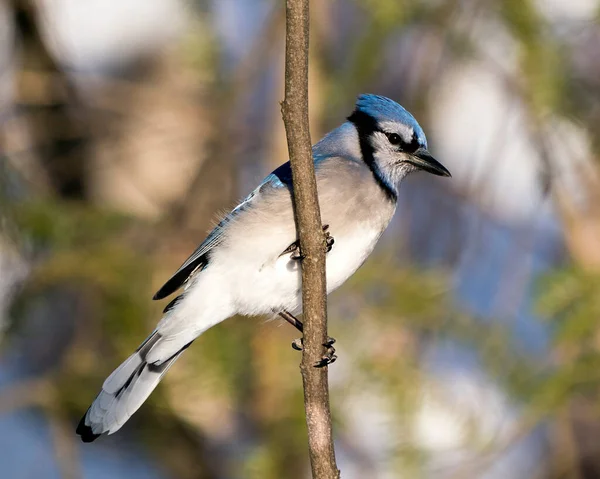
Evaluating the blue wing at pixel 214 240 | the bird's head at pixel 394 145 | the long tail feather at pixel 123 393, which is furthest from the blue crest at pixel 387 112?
the long tail feather at pixel 123 393

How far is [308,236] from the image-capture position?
76.6 inches

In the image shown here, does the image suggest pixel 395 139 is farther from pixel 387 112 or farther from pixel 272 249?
pixel 272 249

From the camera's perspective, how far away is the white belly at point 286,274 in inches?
100

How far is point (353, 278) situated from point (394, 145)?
0.67m

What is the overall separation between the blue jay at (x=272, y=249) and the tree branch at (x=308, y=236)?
47 centimetres

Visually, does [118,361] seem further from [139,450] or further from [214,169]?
[139,450]

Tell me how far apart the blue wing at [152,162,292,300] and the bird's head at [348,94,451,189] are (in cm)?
29

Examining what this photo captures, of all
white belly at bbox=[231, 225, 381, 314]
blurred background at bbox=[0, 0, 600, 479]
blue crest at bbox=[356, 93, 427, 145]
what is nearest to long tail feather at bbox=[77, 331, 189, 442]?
white belly at bbox=[231, 225, 381, 314]

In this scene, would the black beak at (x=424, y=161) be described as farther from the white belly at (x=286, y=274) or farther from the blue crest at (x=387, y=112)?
the white belly at (x=286, y=274)

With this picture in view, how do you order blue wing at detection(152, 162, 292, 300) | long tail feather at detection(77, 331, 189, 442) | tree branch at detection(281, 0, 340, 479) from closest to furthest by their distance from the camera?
1. tree branch at detection(281, 0, 340, 479)
2. long tail feather at detection(77, 331, 189, 442)
3. blue wing at detection(152, 162, 292, 300)

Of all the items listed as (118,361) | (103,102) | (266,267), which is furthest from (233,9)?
(266,267)

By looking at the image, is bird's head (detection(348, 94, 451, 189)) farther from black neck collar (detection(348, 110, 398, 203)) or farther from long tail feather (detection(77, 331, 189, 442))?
long tail feather (detection(77, 331, 189, 442))

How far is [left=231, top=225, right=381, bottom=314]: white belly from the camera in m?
2.55

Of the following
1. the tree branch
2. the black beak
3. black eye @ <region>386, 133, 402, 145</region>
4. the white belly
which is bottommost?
the tree branch
